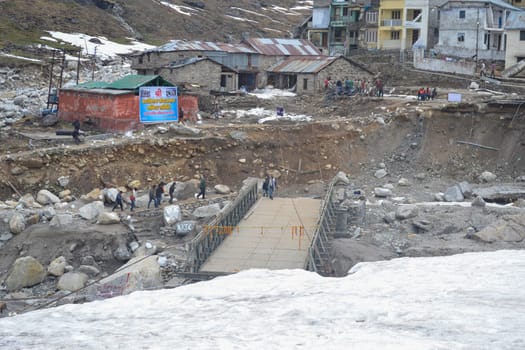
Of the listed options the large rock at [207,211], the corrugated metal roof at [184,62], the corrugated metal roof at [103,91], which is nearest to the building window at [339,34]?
the corrugated metal roof at [184,62]

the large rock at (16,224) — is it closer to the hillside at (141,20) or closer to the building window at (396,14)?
the building window at (396,14)

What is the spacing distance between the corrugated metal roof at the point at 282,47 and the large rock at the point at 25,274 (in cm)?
3285

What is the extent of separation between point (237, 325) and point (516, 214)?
15.4 metres

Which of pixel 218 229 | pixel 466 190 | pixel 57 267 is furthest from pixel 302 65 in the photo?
A: pixel 218 229

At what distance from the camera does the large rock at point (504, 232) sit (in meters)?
22.9

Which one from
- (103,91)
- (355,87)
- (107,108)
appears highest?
(355,87)

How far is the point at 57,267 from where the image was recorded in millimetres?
24438

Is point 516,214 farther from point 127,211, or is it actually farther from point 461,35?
point 461,35

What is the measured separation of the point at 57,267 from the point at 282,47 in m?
35.4

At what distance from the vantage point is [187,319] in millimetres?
13211

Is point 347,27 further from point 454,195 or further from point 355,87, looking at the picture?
point 454,195

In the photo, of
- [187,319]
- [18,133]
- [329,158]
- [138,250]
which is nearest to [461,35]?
[329,158]

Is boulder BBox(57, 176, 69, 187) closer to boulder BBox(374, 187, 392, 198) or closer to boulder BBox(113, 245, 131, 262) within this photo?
boulder BBox(113, 245, 131, 262)

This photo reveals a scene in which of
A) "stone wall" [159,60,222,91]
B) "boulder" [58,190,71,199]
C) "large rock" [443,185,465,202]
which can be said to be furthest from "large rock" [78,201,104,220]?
"stone wall" [159,60,222,91]
